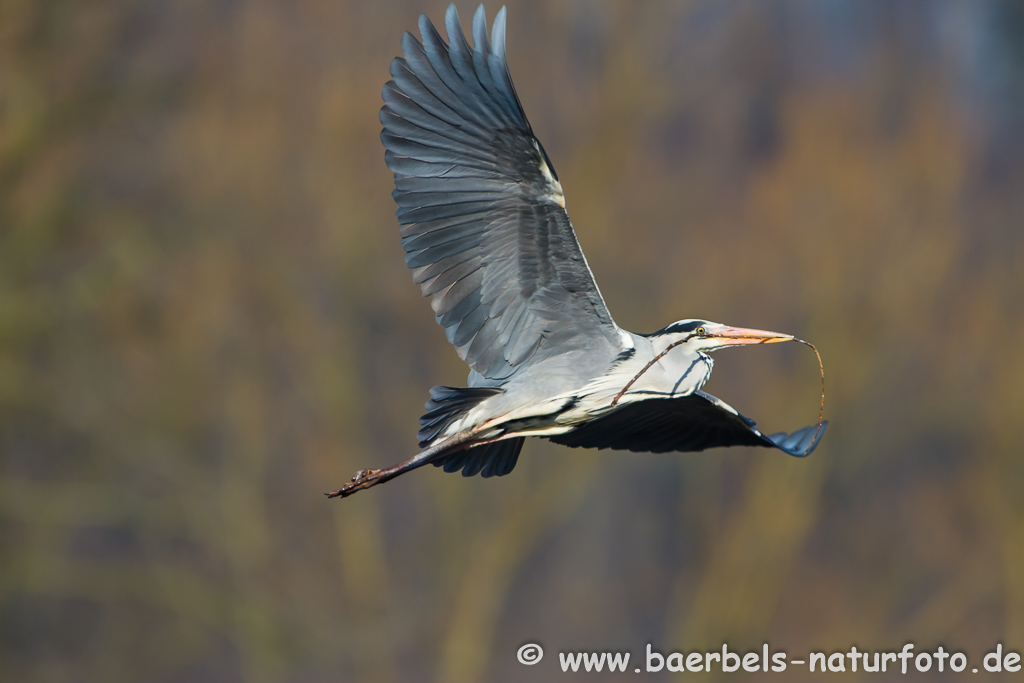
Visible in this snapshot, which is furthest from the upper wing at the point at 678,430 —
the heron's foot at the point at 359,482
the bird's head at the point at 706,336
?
the heron's foot at the point at 359,482

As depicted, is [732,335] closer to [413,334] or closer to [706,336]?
[706,336]

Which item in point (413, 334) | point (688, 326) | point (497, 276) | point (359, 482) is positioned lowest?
point (413, 334)

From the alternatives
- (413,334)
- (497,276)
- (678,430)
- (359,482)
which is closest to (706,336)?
(497,276)

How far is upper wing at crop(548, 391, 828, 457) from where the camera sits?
17.4ft

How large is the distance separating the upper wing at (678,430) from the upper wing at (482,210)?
63 cm

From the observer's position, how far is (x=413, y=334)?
14.8m

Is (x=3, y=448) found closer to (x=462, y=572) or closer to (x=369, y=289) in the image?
(x=369, y=289)

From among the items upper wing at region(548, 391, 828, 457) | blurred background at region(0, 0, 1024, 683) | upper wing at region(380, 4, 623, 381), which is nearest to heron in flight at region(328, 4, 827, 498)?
upper wing at region(380, 4, 623, 381)

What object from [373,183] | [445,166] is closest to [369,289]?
[373,183]

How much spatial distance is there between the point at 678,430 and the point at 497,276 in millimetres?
1519

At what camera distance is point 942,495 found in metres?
16.3

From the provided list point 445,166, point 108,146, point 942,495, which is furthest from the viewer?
point 942,495

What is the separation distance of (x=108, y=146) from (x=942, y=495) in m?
12.6

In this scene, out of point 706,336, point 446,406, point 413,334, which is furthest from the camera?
point 413,334
